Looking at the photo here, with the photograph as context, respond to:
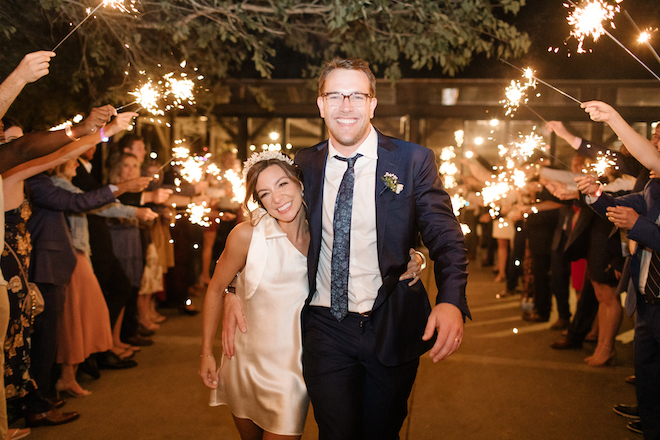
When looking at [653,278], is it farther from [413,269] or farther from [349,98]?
[349,98]

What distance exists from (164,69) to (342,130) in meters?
4.30

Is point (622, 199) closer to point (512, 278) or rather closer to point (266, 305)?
point (266, 305)

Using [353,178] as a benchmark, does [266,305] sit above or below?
below

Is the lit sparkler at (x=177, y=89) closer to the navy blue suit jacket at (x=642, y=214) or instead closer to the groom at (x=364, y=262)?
the groom at (x=364, y=262)

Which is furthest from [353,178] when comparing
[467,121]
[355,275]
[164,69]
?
[467,121]

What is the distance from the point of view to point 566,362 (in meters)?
5.12

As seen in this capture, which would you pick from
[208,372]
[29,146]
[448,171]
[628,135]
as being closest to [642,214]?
[628,135]

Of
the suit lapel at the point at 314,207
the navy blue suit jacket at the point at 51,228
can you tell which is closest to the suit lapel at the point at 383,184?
the suit lapel at the point at 314,207

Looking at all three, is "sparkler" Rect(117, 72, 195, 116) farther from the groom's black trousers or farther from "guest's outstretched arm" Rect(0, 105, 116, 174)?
the groom's black trousers

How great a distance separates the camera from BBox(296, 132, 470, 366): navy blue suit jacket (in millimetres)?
2215

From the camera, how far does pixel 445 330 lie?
1.92 meters

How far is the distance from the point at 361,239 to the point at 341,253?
11cm

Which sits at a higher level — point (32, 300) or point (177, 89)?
point (177, 89)

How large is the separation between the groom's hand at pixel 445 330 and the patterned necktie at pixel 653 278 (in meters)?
1.97
